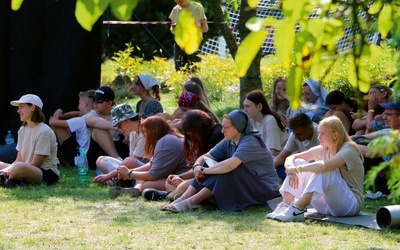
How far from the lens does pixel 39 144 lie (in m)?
10.4

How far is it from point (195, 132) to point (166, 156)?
1.67ft

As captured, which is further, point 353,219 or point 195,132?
point 195,132

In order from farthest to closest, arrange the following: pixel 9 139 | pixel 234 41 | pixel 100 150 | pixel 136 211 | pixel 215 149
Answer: pixel 9 139 → pixel 234 41 → pixel 100 150 → pixel 215 149 → pixel 136 211

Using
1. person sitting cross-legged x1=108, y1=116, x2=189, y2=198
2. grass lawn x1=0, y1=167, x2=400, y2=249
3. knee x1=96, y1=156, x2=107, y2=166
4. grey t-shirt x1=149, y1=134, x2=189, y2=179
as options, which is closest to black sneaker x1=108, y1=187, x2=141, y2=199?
person sitting cross-legged x1=108, y1=116, x2=189, y2=198

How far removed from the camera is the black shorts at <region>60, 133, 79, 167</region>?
466 inches

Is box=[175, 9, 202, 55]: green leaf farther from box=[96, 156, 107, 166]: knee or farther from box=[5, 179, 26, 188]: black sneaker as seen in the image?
box=[96, 156, 107, 166]: knee

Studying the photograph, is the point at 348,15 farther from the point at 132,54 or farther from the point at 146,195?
the point at 132,54

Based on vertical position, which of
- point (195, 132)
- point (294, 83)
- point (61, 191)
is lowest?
point (61, 191)

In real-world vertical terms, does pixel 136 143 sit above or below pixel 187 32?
below

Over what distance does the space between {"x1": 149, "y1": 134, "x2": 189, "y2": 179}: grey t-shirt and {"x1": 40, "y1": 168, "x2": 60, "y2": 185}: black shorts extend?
1596mm

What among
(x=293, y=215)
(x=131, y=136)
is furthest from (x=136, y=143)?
(x=293, y=215)

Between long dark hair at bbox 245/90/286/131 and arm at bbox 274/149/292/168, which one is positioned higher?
long dark hair at bbox 245/90/286/131

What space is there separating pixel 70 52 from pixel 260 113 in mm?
3556

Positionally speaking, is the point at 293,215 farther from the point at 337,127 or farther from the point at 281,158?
the point at 281,158
